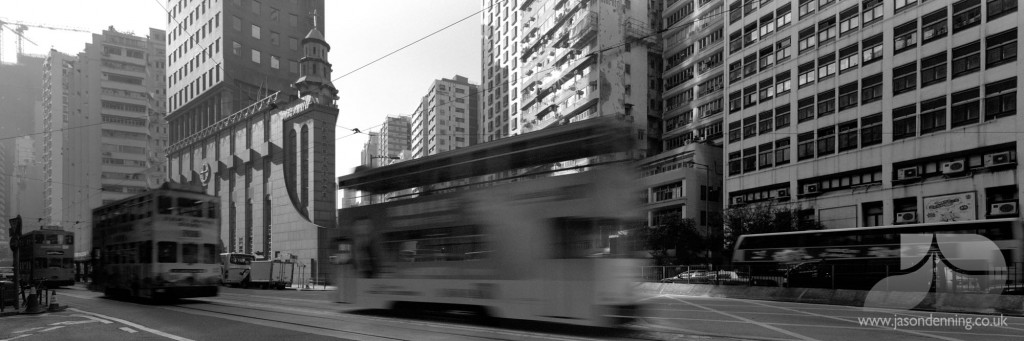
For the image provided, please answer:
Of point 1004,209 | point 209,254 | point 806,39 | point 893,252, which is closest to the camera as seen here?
point 209,254

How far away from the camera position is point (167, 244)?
20.9m

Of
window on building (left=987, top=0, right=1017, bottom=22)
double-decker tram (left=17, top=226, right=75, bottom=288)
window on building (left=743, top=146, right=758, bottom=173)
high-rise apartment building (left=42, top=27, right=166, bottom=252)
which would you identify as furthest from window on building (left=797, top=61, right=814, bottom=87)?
high-rise apartment building (left=42, top=27, right=166, bottom=252)

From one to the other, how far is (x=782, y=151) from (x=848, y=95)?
742 cm

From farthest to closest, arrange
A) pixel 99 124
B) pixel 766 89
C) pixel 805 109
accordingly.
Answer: pixel 99 124 → pixel 766 89 → pixel 805 109

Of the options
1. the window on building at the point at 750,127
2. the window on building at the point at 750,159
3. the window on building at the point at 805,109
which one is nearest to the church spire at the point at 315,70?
the window on building at the point at 750,127

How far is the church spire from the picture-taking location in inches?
2373

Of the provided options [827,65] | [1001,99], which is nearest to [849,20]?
[827,65]

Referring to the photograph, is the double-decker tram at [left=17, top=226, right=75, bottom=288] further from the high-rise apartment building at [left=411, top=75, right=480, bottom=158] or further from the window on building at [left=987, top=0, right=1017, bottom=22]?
the high-rise apartment building at [left=411, top=75, right=480, bottom=158]

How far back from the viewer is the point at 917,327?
13570 mm

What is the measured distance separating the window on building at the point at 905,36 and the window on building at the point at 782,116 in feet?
33.0

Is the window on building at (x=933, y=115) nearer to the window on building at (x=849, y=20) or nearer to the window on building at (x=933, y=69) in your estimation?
the window on building at (x=933, y=69)

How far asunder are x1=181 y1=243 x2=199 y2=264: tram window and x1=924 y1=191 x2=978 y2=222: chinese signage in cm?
3990

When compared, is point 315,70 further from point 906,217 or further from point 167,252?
point 906,217

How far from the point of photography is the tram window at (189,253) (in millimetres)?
21266
